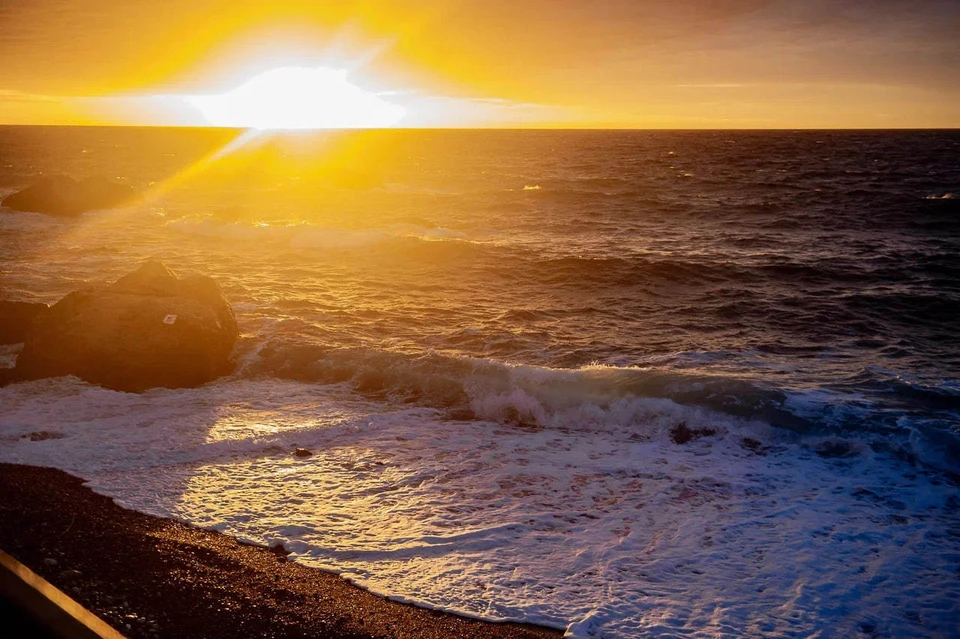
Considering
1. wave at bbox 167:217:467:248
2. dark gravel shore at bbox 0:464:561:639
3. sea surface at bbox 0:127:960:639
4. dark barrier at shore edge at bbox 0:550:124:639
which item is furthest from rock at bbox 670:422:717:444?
wave at bbox 167:217:467:248

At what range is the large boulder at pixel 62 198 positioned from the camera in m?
33.7

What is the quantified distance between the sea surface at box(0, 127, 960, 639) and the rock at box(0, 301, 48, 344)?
477 mm

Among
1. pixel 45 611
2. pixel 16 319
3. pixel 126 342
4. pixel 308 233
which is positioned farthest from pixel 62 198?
pixel 45 611

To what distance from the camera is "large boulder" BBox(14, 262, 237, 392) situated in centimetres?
1029

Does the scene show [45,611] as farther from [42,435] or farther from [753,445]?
[753,445]

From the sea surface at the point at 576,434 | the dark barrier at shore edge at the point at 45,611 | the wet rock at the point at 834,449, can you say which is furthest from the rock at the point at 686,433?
the dark barrier at shore edge at the point at 45,611

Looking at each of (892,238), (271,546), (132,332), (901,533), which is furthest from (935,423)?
(892,238)

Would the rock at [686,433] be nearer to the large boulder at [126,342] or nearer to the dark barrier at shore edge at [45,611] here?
the large boulder at [126,342]

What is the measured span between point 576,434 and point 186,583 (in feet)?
17.1

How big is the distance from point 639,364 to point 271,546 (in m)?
7.78

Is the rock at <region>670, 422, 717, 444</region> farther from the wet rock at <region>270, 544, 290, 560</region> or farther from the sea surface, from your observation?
the wet rock at <region>270, 544, 290, 560</region>

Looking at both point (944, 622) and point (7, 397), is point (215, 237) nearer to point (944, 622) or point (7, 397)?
point (7, 397)

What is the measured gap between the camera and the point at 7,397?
375 inches

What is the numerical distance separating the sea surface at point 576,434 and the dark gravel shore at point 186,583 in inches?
8.7
